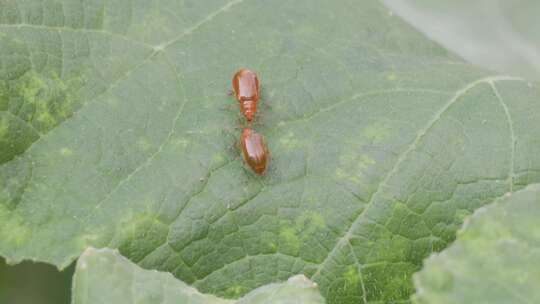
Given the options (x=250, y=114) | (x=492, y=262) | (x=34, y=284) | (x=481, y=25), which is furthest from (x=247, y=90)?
(x=34, y=284)

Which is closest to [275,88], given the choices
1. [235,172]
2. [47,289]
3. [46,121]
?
[235,172]

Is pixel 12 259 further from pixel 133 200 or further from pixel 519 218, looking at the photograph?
pixel 519 218

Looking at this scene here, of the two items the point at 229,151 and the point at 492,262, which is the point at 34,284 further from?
the point at 492,262

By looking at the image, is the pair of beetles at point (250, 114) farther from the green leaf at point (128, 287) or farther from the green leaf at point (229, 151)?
the green leaf at point (128, 287)

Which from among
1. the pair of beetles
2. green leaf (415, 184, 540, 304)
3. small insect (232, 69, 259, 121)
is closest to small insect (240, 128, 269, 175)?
the pair of beetles

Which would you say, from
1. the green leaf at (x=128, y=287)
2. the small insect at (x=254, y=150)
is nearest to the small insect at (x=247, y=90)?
the small insect at (x=254, y=150)

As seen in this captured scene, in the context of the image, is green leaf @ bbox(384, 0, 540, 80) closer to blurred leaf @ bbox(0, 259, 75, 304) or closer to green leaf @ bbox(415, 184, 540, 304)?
green leaf @ bbox(415, 184, 540, 304)
